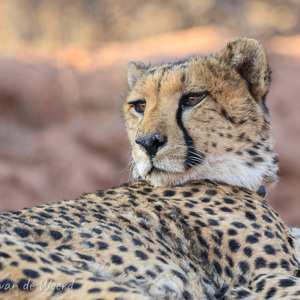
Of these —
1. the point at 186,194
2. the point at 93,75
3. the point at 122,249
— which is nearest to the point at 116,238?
the point at 122,249

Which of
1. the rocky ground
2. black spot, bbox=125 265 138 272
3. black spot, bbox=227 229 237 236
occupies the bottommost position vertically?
black spot, bbox=125 265 138 272

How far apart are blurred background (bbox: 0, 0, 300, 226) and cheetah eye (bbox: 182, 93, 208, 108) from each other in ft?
13.2

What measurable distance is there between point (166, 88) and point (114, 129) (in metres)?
4.35

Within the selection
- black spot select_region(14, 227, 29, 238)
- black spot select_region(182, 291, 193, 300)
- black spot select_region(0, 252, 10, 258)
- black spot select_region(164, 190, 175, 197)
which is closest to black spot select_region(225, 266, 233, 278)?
black spot select_region(182, 291, 193, 300)

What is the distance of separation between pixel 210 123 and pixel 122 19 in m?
5.50

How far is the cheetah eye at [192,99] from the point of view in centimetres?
260

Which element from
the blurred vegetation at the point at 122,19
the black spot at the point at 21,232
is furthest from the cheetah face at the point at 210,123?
the blurred vegetation at the point at 122,19

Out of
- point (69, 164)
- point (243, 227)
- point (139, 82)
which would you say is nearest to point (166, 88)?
point (139, 82)

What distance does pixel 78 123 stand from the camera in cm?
704

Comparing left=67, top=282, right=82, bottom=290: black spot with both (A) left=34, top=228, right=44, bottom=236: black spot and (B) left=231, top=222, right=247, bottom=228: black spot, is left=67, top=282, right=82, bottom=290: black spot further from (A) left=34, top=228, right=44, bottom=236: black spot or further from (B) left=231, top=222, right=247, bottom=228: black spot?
(B) left=231, top=222, right=247, bottom=228: black spot

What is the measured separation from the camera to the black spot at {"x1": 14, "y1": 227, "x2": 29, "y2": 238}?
1956 millimetres

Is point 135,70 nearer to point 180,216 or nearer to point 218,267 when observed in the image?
point 180,216

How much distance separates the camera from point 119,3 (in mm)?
7742

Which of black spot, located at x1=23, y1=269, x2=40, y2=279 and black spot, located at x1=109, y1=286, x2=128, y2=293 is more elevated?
black spot, located at x1=23, y1=269, x2=40, y2=279
